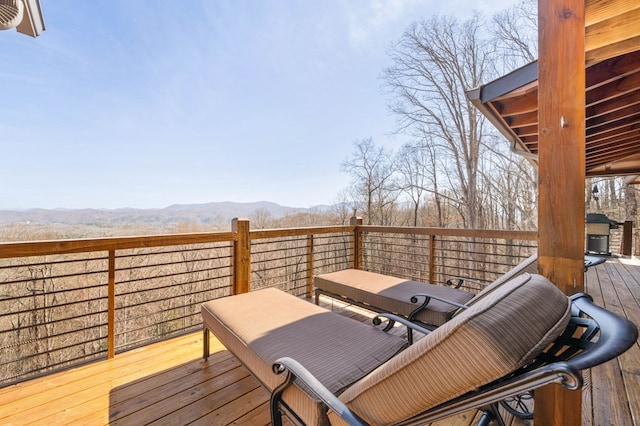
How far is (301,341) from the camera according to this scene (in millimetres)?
1523

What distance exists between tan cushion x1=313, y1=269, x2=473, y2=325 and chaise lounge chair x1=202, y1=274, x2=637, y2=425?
0.78 m

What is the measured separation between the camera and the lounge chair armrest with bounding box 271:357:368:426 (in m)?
0.94

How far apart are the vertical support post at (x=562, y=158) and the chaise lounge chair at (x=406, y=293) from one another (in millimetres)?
541

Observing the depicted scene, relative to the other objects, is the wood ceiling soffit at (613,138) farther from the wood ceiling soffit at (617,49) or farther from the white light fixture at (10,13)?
the white light fixture at (10,13)

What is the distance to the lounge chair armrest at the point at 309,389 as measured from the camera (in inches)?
37.0

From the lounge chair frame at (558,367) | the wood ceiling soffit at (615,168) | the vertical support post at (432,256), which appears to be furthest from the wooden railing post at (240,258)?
the wood ceiling soffit at (615,168)

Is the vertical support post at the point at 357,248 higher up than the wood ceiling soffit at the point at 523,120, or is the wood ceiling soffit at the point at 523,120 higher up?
the wood ceiling soffit at the point at 523,120

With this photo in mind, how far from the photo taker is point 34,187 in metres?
14.0

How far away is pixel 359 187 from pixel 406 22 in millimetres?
6109

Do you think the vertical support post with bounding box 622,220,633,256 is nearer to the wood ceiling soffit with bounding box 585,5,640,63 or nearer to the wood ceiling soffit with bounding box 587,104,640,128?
the wood ceiling soffit with bounding box 587,104,640,128

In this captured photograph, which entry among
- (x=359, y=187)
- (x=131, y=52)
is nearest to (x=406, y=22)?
(x=359, y=187)

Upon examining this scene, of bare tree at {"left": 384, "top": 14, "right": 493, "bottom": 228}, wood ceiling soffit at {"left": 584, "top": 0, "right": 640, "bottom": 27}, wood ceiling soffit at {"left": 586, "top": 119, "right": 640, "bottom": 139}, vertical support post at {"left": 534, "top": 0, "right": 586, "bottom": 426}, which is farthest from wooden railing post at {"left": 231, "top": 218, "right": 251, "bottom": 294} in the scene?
bare tree at {"left": 384, "top": 14, "right": 493, "bottom": 228}

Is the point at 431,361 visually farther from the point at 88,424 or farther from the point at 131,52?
the point at 131,52

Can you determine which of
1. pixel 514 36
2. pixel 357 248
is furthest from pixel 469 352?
pixel 514 36
